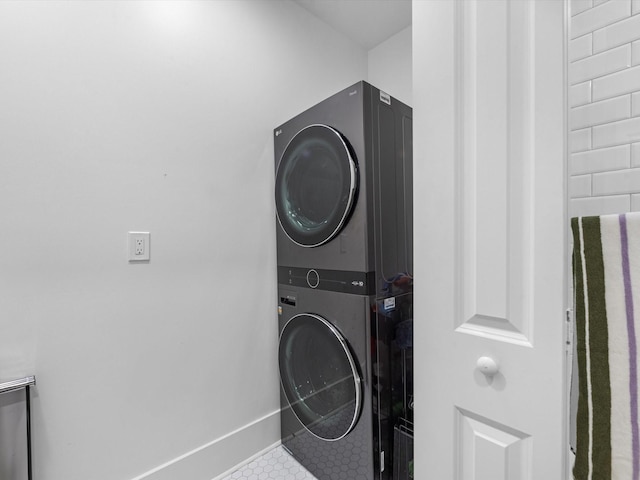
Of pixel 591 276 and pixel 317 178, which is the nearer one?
pixel 591 276

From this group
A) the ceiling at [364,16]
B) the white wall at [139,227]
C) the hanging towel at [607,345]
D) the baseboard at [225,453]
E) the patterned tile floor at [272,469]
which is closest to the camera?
the hanging towel at [607,345]

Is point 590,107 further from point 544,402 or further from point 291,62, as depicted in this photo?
point 291,62

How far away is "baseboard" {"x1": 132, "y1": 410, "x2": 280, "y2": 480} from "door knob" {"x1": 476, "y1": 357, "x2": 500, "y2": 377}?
138cm

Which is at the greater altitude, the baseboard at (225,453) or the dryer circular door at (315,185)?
the dryer circular door at (315,185)

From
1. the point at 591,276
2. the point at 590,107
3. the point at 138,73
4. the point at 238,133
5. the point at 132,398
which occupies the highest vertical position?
the point at 138,73

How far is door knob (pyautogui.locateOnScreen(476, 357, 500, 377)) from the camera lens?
2.23 feet

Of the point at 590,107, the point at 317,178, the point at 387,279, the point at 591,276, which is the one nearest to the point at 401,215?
the point at 387,279

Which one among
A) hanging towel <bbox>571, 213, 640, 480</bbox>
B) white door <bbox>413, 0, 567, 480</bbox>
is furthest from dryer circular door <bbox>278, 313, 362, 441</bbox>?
hanging towel <bbox>571, 213, 640, 480</bbox>

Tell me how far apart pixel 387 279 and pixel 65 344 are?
1267 mm

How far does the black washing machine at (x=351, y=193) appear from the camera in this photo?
126cm

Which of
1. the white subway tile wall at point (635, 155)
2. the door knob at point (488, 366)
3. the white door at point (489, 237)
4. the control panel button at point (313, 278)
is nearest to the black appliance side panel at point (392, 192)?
the control panel button at point (313, 278)

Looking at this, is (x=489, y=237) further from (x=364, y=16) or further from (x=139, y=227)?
(x=364, y=16)

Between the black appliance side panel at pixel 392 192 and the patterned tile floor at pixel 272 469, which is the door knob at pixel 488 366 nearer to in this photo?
the black appliance side panel at pixel 392 192

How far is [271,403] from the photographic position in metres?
1.74
